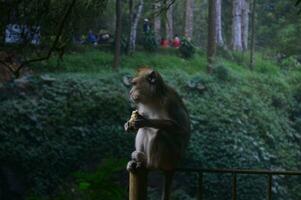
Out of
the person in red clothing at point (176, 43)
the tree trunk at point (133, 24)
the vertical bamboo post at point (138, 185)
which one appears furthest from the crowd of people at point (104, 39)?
the vertical bamboo post at point (138, 185)

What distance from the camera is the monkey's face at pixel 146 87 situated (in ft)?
11.2

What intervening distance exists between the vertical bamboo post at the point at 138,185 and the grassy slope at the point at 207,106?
7.37 meters

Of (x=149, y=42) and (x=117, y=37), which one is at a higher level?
(x=117, y=37)

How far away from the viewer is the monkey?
10.8 ft

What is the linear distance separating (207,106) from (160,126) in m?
9.30

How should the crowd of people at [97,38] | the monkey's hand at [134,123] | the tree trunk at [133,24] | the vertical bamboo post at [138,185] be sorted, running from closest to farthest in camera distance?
the vertical bamboo post at [138,185], the monkey's hand at [134,123], the tree trunk at [133,24], the crowd of people at [97,38]

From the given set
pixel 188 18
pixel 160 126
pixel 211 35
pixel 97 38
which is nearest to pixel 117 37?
pixel 97 38

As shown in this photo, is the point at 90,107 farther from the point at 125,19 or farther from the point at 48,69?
the point at 125,19

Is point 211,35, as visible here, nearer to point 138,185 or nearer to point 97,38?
point 97,38

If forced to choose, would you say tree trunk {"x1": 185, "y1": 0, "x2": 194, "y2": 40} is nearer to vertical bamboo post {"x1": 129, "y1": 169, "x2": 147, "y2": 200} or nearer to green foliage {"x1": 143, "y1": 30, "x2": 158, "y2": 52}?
green foliage {"x1": 143, "y1": 30, "x2": 158, "y2": 52}

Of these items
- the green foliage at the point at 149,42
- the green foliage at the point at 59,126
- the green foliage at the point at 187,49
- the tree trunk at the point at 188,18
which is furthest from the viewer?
the tree trunk at the point at 188,18

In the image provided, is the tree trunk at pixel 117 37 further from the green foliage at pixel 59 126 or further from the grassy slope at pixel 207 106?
the green foliage at pixel 59 126

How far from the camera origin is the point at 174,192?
973 centimetres

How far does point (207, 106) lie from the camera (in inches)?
488
